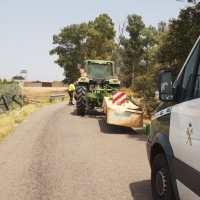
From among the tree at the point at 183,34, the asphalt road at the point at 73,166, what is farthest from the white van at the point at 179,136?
the tree at the point at 183,34

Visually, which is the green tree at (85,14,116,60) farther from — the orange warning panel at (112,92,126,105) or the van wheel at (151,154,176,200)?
the van wheel at (151,154,176,200)

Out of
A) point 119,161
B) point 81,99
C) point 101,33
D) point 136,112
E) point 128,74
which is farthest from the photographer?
point 128,74

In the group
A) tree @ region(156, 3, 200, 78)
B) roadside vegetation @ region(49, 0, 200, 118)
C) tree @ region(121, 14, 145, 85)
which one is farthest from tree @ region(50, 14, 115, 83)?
tree @ region(156, 3, 200, 78)

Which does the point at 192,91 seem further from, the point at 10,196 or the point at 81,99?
the point at 81,99

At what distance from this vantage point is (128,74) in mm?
57625

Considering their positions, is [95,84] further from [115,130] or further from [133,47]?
[133,47]

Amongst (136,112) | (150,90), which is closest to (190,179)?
(136,112)

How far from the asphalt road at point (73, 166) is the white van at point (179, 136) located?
0.99 meters

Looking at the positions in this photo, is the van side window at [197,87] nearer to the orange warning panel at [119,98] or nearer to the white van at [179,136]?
the white van at [179,136]

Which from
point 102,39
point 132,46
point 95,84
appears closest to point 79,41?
point 132,46

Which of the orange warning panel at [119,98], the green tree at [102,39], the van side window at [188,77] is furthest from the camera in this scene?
the green tree at [102,39]

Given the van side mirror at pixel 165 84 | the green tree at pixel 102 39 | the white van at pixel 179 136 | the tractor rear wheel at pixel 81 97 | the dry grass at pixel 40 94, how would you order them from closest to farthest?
the white van at pixel 179 136 < the van side mirror at pixel 165 84 < the tractor rear wheel at pixel 81 97 < the dry grass at pixel 40 94 < the green tree at pixel 102 39

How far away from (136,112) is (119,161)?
395 cm

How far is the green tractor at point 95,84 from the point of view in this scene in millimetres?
14804
